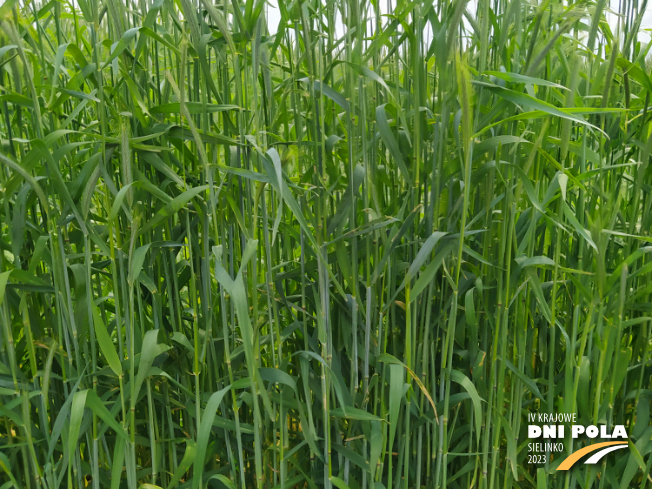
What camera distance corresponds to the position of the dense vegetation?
813 millimetres

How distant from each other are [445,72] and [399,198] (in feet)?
0.78

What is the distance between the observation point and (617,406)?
1107 millimetres

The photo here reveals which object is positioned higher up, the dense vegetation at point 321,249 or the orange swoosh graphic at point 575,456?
the dense vegetation at point 321,249

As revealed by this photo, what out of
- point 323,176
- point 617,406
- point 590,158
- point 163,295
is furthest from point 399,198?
point 617,406

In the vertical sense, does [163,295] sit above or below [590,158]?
below

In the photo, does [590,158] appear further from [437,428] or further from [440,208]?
[437,428]

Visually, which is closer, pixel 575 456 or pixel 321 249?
pixel 321 249

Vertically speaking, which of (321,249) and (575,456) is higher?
(321,249)

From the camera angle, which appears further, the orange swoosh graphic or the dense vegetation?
the orange swoosh graphic

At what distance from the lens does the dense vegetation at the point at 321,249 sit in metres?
0.81

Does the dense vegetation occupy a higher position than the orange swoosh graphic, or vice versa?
the dense vegetation

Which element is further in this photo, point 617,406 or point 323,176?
point 617,406

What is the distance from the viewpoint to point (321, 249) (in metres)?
0.85

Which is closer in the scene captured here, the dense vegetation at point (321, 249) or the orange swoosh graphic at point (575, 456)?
the dense vegetation at point (321, 249)
